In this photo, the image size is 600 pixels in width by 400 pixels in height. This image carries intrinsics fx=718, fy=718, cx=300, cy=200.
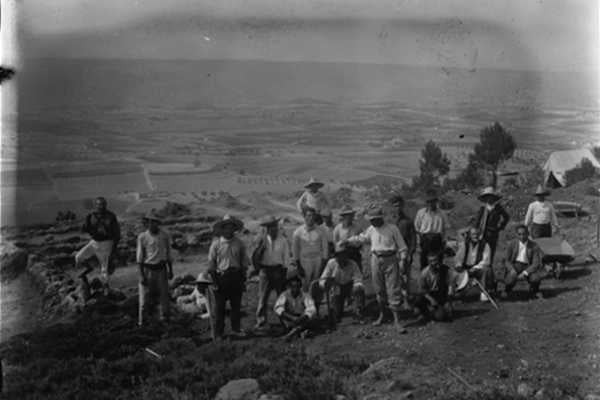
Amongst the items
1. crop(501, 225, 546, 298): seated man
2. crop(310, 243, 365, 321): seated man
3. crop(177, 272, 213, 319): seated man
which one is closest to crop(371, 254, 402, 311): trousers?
crop(310, 243, 365, 321): seated man

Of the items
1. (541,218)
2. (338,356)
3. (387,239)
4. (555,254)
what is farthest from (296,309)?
(541,218)

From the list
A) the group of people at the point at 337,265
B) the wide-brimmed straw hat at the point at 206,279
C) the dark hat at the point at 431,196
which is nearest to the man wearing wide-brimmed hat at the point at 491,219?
the group of people at the point at 337,265

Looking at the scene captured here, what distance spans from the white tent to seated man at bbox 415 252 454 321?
694cm

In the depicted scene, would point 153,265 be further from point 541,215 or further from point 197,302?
point 541,215

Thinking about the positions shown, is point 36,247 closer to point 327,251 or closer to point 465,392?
point 327,251

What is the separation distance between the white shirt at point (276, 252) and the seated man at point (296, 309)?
0.89 ft

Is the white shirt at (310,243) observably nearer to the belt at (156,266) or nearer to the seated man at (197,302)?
the seated man at (197,302)

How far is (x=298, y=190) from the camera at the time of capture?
9.32 m

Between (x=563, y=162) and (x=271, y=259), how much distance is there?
8.64 meters

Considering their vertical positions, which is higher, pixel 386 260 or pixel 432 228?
pixel 432 228

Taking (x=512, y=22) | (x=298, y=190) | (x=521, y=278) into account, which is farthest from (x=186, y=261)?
(x=512, y=22)

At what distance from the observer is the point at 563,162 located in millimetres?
13750

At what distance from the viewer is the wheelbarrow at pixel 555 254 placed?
7.89 meters

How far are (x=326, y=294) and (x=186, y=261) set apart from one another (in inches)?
140
